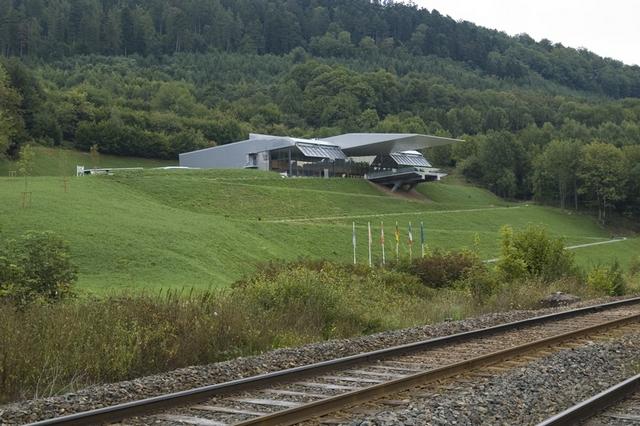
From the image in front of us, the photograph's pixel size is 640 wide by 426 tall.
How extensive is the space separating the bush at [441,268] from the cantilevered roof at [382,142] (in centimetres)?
5654

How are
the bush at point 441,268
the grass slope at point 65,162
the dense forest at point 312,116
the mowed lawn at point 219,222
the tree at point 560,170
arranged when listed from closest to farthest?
1. the bush at point 441,268
2. the mowed lawn at point 219,222
3. the grass slope at point 65,162
4. the dense forest at point 312,116
5. the tree at point 560,170

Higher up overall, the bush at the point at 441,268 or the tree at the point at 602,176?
the tree at the point at 602,176

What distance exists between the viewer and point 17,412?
8.16 m

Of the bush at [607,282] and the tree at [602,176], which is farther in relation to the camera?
the tree at [602,176]

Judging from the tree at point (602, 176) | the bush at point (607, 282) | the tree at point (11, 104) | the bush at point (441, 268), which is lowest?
the bush at point (607, 282)

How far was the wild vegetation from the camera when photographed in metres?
10.4

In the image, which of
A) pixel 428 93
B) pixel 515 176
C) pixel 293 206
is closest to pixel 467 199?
pixel 515 176

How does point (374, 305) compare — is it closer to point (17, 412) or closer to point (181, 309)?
point (181, 309)

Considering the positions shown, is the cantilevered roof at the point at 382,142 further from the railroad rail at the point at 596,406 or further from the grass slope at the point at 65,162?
the railroad rail at the point at 596,406

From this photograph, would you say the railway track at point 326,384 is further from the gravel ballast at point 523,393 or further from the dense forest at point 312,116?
the dense forest at point 312,116

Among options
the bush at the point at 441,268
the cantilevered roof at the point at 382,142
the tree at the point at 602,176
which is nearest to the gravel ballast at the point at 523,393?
the bush at the point at 441,268

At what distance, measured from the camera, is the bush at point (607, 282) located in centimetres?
2981

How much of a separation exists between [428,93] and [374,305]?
17947 centimetres

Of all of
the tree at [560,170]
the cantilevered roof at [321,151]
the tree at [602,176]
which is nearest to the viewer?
the cantilevered roof at [321,151]
